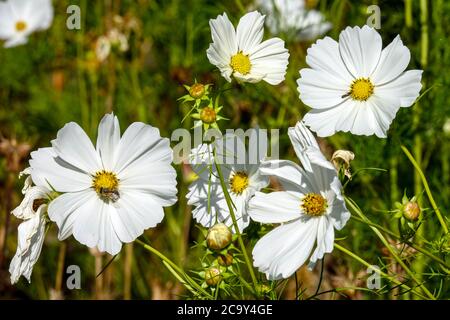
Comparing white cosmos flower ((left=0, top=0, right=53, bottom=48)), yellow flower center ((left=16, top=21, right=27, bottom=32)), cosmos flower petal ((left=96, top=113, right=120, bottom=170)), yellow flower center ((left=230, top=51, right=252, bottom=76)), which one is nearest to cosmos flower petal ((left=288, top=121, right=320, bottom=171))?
yellow flower center ((left=230, top=51, right=252, bottom=76))

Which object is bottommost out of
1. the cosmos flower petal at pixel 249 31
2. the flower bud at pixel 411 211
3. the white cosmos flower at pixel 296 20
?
the flower bud at pixel 411 211

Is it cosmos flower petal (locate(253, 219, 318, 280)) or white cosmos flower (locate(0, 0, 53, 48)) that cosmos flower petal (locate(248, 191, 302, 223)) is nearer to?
cosmos flower petal (locate(253, 219, 318, 280))

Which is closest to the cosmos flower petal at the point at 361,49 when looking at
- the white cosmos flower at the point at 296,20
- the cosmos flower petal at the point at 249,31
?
the cosmos flower petal at the point at 249,31

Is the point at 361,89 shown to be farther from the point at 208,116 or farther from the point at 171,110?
the point at 171,110

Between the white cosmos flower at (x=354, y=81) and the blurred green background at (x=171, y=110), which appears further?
the blurred green background at (x=171, y=110)

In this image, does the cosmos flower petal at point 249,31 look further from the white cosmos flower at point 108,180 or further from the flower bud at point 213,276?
the flower bud at point 213,276

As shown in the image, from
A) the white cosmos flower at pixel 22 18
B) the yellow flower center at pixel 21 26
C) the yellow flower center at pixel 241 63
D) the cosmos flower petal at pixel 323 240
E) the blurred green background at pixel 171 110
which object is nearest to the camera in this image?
the cosmos flower petal at pixel 323 240

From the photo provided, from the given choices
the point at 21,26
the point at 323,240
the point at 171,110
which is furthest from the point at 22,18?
the point at 323,240
